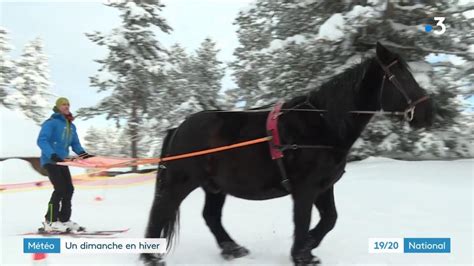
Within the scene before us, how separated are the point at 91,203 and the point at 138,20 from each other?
14.3 metres

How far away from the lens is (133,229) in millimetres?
6305

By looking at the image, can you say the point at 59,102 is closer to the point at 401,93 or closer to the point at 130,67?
the point at 401,93

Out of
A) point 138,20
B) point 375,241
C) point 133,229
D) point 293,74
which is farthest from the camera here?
point 138,20

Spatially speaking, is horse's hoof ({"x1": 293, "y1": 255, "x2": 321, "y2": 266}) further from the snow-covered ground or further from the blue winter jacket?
the blue winter jacket

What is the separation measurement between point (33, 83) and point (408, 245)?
40.9 metres

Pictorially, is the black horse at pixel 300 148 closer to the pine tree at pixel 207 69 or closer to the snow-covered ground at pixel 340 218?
the snow-covered ground at pixel 340 218

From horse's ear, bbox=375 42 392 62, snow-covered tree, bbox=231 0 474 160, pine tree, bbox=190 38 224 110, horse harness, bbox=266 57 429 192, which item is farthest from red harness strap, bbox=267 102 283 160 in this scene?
pine tree, bbox=190 38 224 110

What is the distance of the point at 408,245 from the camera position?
15.3 feet

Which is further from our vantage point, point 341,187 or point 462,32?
point 462,32

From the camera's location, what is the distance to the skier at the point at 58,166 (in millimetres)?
5602

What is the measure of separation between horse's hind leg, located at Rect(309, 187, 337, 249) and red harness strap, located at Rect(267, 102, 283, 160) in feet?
2.63

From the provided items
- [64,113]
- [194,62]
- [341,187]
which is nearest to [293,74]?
[341,187]

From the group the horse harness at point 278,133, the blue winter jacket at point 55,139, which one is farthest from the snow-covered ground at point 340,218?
the blue winter jacket at point 55,139

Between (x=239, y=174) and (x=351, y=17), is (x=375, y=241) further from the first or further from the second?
(x=351, y=17)
